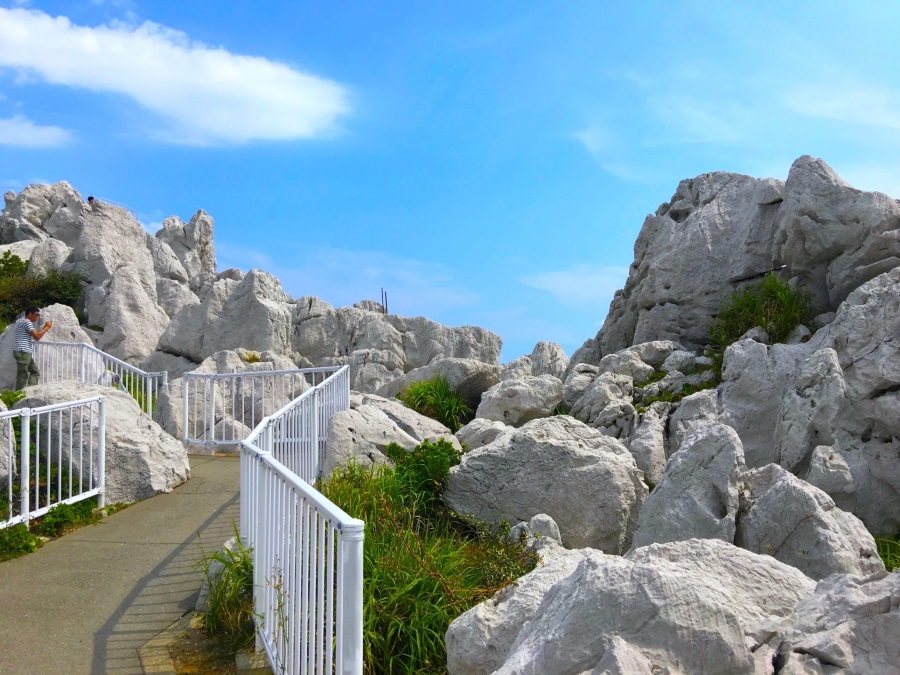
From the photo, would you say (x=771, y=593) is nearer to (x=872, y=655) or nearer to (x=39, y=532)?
(x=872, y=655)

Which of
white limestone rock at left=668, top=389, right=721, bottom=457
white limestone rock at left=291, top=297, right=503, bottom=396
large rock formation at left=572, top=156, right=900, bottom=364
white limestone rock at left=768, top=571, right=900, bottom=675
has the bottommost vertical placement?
white limestone rock at left=768, top=571, right=900, bottom=675

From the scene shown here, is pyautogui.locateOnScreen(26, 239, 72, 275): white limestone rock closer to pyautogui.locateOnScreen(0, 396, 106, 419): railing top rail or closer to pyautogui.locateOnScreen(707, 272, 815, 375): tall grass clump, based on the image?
pyautogui.locateOnScreen(0, 396, 106, 419): railing top rail

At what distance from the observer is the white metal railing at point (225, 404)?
12859 millimetres

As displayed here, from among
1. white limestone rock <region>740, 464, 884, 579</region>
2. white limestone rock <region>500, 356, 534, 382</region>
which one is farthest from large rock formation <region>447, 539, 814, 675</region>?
white limestone rock <region>500, 356, 534, 382</region>

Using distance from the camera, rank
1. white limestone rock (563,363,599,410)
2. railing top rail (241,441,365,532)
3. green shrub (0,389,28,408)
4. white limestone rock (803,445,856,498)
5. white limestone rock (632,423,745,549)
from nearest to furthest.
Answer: railing top rail (241,441,365,532), white limestone rock (632,423,745,549), white limestone rock (803,445,856,498), green shrub (0,389,28,408), white limestone rock (563,363,599,410)

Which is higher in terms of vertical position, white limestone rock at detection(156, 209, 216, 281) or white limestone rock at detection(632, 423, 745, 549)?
white limestone rock at detection(156, 209, 216, 281)

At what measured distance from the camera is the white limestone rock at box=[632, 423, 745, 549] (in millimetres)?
6516

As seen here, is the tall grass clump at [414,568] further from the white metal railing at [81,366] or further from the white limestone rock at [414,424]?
the white metal railing at [81,366]

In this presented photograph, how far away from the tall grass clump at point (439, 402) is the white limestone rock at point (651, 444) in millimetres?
5140

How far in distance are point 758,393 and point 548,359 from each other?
328 inches

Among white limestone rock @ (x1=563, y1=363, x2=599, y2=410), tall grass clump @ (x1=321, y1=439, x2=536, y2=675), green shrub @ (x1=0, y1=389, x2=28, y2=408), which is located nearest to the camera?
tall grass clump @ (x1=321, y1=439, x2=536, y2=675)

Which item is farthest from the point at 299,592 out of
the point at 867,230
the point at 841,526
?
the point at 867,230

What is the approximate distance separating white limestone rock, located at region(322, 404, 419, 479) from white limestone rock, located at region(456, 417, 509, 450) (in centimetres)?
106

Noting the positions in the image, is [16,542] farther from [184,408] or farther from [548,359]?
[548,359]
